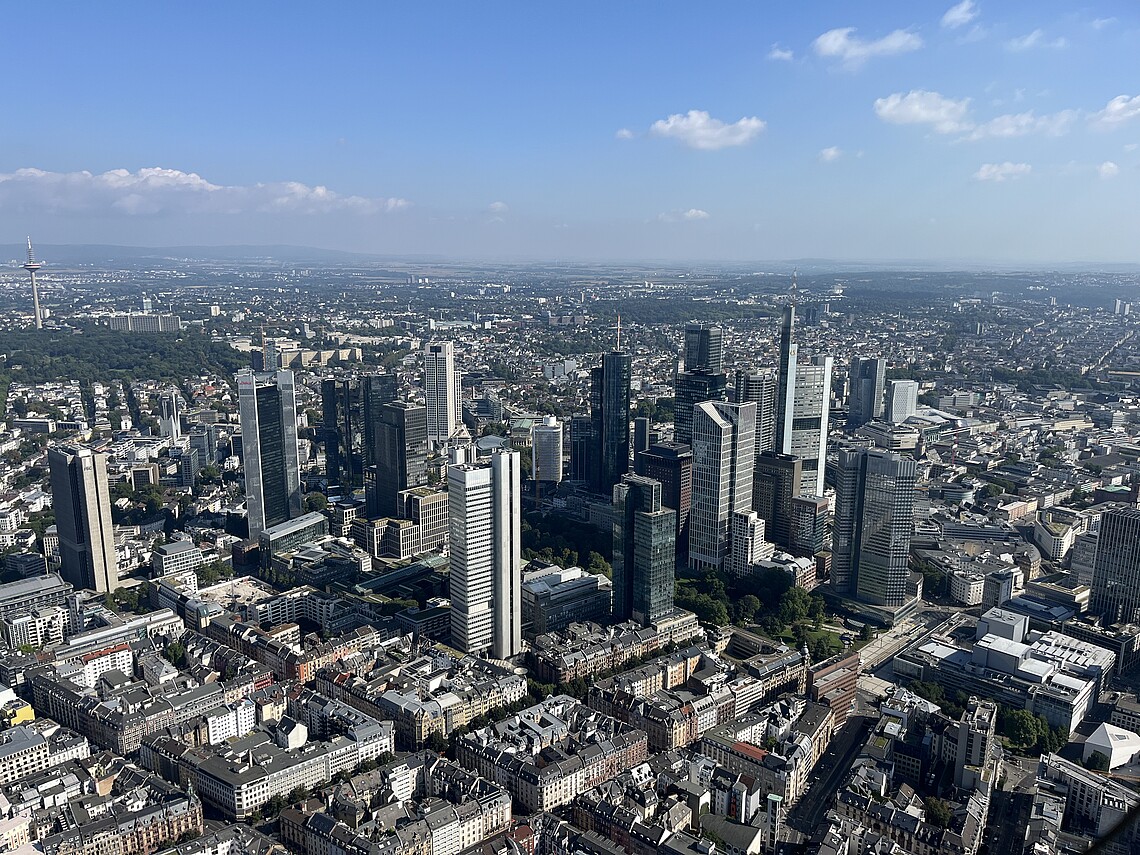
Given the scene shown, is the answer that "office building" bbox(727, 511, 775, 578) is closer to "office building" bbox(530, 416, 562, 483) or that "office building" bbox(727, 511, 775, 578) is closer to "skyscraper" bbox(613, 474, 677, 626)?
"skyscraper" bbox(613, 474, 677, 626)

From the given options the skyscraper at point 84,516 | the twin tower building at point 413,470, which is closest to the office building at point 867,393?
the twin tower building at point 413,470

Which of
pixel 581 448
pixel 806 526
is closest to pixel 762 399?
pixel 806 526

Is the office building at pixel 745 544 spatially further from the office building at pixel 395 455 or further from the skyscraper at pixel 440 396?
the skyscraper at pixel 440 396

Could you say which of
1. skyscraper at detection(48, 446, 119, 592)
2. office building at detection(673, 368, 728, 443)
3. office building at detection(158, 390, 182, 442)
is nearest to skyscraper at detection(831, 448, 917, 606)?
office building at detection(673, 368, 728, 443)

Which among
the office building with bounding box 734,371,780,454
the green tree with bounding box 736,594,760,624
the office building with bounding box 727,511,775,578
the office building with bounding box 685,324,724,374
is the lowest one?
the green tree with bounding box 736,594,760,624

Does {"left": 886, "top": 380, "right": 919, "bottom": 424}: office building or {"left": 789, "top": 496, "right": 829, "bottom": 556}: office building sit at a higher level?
{"left": 886, "top": 380, "right": 919, "bottom": 424}: office building

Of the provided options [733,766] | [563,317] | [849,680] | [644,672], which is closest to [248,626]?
[644,672]

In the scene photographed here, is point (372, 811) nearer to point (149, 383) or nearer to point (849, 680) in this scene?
point (849, 680)

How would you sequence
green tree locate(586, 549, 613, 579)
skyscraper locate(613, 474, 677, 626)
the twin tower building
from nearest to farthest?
the twin tower building < skyscraper locate(613, 474, 677, 626) < green tree locate(586, 549, 613, 579)
